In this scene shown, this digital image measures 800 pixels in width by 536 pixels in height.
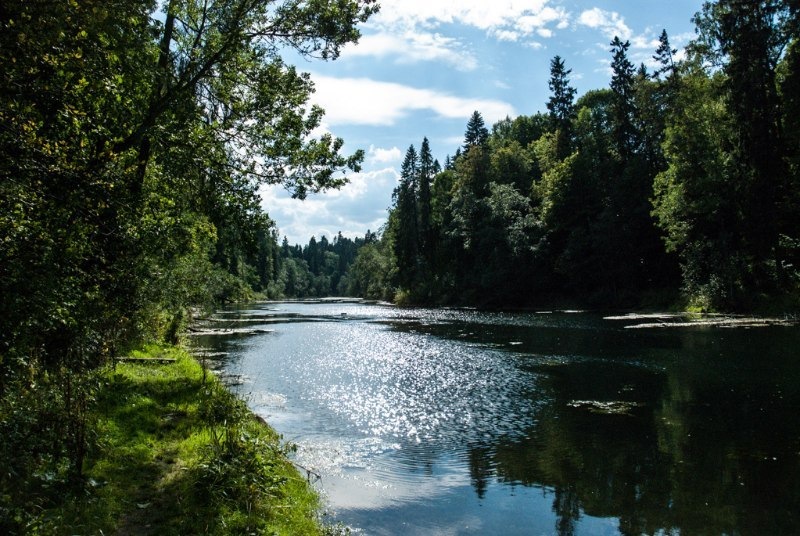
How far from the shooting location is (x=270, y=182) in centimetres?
1595

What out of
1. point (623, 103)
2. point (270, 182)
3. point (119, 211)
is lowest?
point (119, 211)

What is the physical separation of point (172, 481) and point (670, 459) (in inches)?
396

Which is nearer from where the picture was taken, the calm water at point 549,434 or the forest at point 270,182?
the forest at point 270,182

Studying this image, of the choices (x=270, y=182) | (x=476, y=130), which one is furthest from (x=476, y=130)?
(x=270, y=182)

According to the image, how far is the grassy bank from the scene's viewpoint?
20.6 ft

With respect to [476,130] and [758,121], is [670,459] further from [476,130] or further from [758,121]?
[476,130]

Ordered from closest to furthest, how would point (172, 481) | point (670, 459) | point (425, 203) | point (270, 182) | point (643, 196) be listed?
1. point (172, 481)
2. point (670, 459)
3. point (270, 182)
4. point (643, 196)
5. point (425, 203)

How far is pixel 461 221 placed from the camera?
79188 mm

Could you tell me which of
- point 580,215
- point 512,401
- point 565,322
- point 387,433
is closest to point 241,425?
point 387,433

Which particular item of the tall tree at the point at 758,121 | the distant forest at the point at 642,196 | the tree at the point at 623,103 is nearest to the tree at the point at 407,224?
the distant forest at the point at 642,196

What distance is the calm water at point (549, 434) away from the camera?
9.11 m

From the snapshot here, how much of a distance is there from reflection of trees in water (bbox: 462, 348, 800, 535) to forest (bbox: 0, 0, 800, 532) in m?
8.17

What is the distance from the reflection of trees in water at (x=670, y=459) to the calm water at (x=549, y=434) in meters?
0.04

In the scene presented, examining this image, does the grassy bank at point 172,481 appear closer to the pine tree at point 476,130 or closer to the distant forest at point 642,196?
the distant forest at point 642,196
